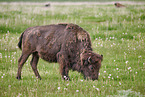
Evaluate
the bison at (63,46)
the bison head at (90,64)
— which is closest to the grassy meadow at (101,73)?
the bison head at (90,64)

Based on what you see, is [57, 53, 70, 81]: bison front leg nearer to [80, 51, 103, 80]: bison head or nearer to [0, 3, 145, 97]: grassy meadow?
[0, 3, 145, 97]: grassy meadow

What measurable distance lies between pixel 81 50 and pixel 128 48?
4.97m

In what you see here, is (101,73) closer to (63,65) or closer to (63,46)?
(63,65)

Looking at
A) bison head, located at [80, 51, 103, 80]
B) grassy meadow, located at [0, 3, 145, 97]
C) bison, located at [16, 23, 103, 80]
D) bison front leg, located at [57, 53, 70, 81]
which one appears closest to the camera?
grassy meadow, located at [0, 3, 145, 97]

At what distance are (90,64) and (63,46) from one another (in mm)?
1206

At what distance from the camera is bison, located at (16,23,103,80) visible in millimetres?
7372

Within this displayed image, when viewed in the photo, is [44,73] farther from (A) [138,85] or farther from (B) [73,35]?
(A) [138,85]

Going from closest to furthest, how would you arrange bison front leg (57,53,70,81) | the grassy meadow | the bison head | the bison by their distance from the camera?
the grassy meadow < the bison head < the bison < bison front leg (57,53,70,81)

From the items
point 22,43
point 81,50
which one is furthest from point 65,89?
point 22,43

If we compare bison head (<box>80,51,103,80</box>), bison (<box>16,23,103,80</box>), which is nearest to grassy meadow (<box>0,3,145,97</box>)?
bison head (<box>80,51,103,80</box>)

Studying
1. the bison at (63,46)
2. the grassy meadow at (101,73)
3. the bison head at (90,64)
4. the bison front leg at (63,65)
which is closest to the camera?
the grassy meadow at (101,73)

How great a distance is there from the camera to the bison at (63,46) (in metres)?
7.37

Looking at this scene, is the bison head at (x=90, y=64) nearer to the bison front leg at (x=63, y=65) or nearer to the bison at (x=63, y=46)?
the bison at (x=63, y=46)

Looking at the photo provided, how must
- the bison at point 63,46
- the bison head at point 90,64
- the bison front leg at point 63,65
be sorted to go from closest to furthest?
1. the bison head at point 90,64
2. the bison at point 63,46
3. the bison front leg at point 63,65
